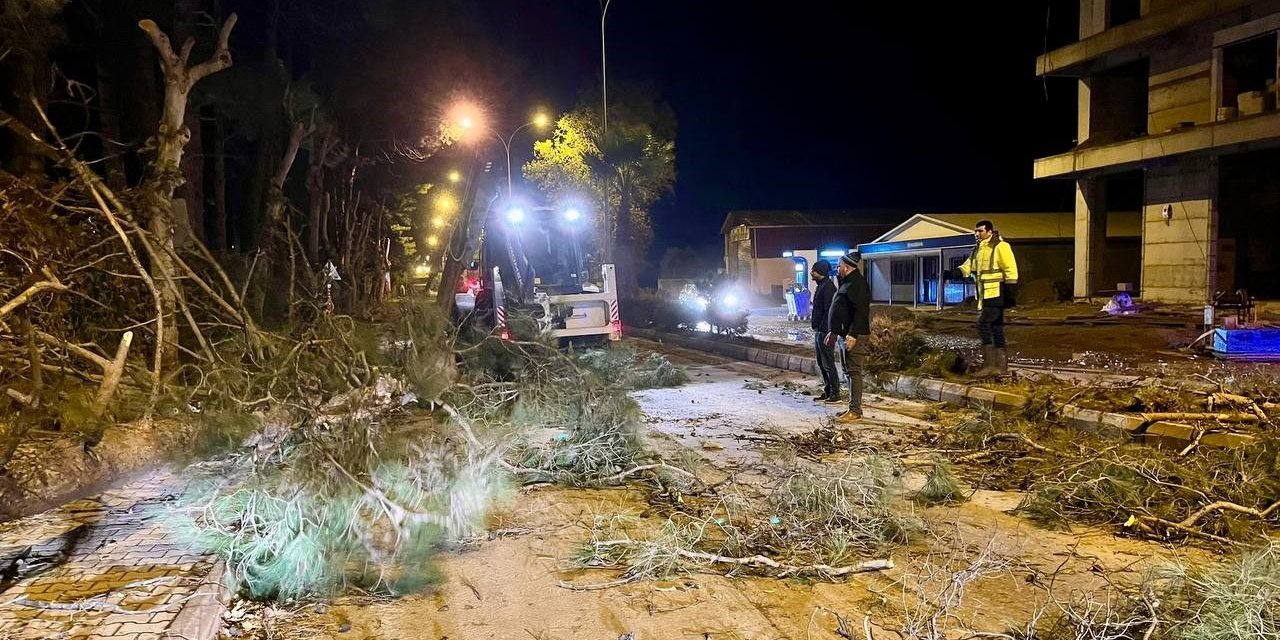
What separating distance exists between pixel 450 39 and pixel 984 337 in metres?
12.7

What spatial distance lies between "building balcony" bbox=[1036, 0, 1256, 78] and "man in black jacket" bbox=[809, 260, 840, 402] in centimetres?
1691

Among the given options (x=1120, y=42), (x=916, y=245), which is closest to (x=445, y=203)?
(x=916, y=245)

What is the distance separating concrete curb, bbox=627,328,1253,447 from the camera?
644 cm

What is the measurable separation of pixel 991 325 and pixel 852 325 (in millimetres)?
2103

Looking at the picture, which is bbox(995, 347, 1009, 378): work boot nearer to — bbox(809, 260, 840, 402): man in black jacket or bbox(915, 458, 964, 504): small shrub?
bbox(809, 260, 840, 402): man in black jacket

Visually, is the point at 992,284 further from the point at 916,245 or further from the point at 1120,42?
the point at 916,245

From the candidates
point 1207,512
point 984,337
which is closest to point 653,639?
point 1207,512

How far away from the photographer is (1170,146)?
68.3 ft

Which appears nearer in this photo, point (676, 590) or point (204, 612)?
point (204, 612)

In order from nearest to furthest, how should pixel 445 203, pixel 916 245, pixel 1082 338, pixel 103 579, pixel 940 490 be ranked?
1. pixel 103 579
2. pixel 940 490
3. pixel 1082 338
4. pixel 916 245
5. pixel 445 203

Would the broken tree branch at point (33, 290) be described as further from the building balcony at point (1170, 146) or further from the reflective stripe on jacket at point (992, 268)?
the building balcony at point (1170, 146)

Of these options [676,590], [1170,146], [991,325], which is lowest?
[676,590]

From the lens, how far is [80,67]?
16.0 meters

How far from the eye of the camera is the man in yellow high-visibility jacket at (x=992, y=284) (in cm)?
915
